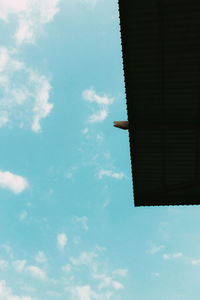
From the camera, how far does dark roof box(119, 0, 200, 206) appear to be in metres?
9.54

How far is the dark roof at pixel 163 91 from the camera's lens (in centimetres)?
954

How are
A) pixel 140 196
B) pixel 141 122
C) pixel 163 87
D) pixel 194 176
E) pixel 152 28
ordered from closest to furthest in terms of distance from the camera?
pixel 152 28, pixel 163 87, pixel 141 122, pixel 194 176, pixel 140 196

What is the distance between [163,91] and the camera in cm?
1144

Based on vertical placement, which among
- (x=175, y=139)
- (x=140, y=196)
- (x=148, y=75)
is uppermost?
(x=148, y=75)

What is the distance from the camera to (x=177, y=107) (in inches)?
468

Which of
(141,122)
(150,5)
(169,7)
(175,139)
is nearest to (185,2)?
(169,7)

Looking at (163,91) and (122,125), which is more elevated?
(163,91)

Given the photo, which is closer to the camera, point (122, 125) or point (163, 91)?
point (163, 91)

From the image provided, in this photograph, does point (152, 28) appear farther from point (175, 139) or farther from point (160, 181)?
point (160, 181)

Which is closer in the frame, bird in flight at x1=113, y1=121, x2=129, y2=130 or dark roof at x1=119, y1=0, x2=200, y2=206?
dark roof at x1=119, y1=0, x2=200, y2=206

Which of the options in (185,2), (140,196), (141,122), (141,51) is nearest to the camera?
(185,2)

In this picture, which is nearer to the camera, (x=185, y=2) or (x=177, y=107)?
(x=185, y=2)

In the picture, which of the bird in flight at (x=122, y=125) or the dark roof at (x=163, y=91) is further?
the bird in flight at (x=122, y=125)

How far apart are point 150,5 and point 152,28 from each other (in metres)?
0.72
